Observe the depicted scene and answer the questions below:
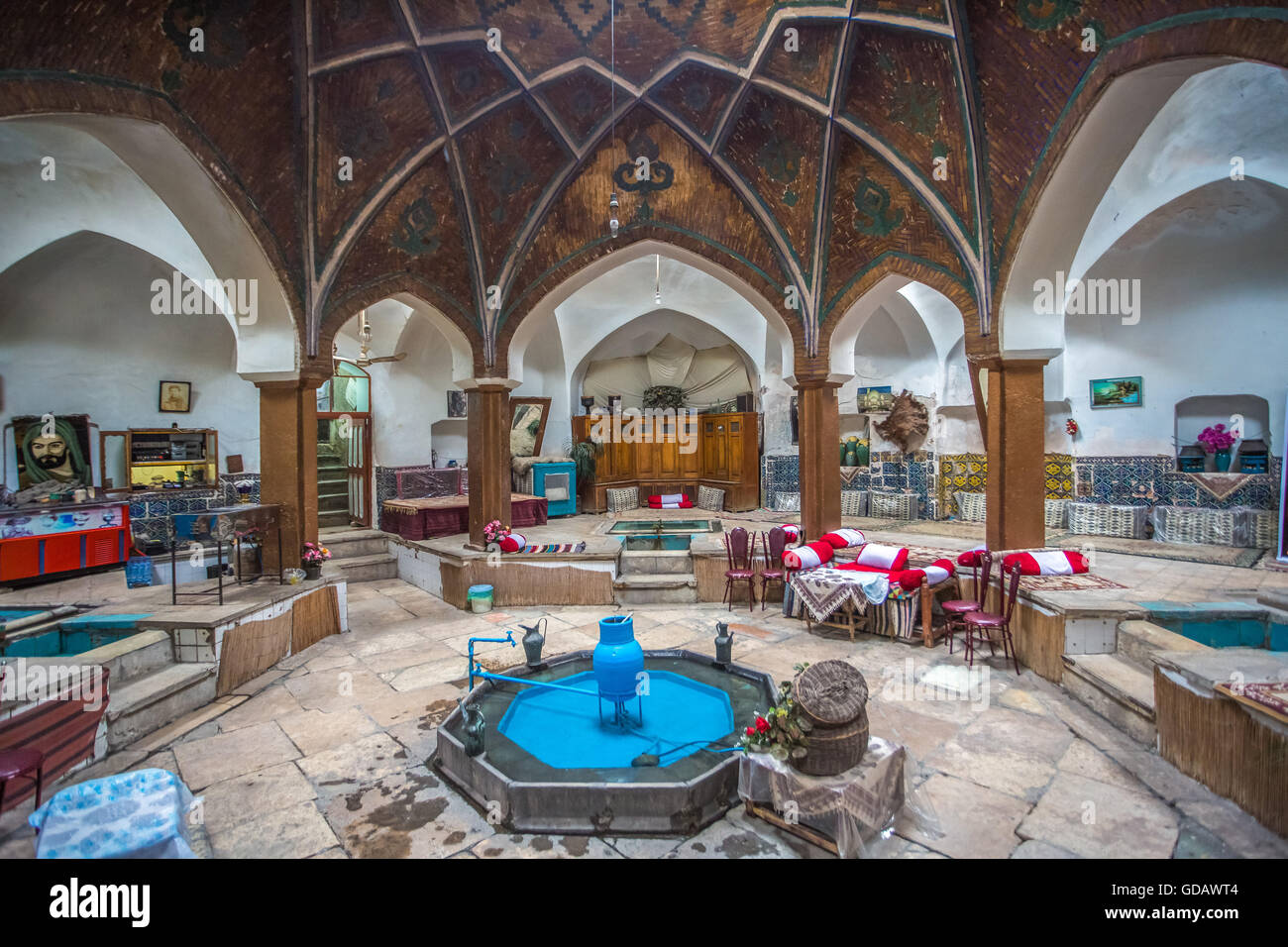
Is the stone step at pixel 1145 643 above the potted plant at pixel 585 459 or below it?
below

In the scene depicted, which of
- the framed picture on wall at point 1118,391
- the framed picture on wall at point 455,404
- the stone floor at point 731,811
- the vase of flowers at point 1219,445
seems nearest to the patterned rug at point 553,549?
the stone floor at point 731,811

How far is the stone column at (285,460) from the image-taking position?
8383mm

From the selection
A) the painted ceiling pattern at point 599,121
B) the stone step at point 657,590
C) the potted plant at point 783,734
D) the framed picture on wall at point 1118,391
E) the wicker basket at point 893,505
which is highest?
the painted ceiling pattern at point 599,121

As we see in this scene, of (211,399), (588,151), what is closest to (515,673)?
(588,151)

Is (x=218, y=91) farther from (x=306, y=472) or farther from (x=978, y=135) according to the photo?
(x=978, y=135)

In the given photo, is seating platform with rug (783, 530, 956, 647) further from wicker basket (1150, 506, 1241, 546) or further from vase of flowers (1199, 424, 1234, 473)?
vase of flowers (1199, 424, 1234, 473)

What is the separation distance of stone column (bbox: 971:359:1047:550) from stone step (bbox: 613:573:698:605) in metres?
4.29

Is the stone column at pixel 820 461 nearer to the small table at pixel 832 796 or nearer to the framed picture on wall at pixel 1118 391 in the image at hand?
the framed picture on wall at pixel 1118 391

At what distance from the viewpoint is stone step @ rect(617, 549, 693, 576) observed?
10.1m

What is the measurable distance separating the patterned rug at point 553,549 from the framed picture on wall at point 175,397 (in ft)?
24.4

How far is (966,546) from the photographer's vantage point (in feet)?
31.7

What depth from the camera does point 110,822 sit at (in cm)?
287

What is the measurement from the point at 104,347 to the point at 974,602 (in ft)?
46.8

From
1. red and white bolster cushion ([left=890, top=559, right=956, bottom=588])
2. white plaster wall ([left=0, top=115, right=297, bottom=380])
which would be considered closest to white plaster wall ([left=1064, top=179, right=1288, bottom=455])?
red and white bolster cushion ([left=890, top=559, right=956, bottom=588])
